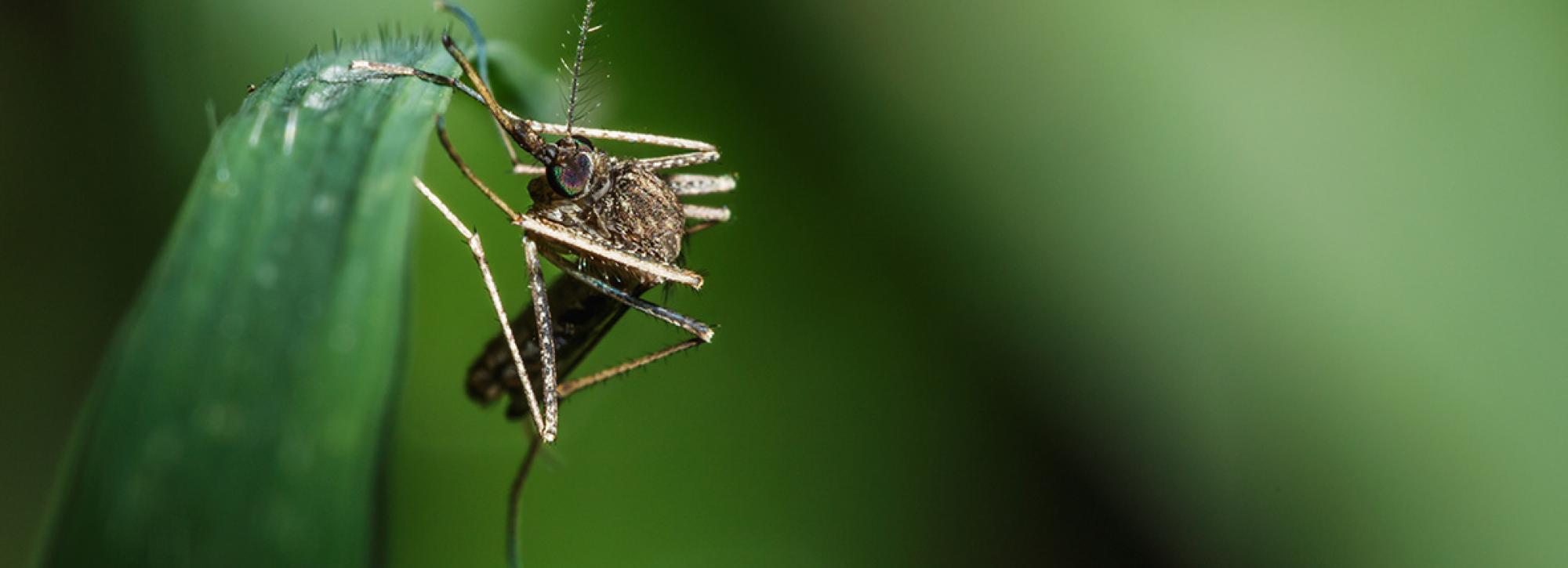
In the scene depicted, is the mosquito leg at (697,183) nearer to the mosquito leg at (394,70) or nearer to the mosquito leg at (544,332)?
the mosquito leg at (544,332)

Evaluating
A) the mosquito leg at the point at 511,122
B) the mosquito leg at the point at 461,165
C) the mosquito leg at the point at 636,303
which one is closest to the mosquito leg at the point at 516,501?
the mosquito leg at the point at 636,303

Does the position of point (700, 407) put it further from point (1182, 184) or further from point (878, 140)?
point (1182, 184)

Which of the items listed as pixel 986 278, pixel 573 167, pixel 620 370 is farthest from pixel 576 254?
pixel 986 278

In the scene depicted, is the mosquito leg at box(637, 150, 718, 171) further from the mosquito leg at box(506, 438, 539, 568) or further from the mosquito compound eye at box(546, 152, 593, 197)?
the mosquito leg at box(506, 438, 539, 568)

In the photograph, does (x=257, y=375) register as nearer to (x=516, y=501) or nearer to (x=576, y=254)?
(x=576, y=254)

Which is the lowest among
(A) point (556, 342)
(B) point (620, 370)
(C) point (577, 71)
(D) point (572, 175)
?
(B) point (620, 370)

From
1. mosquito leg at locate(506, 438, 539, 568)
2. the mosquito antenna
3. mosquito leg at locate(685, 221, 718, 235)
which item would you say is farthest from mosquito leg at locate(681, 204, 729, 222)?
mosquito leg at locate(506, 438, 539, 568)
